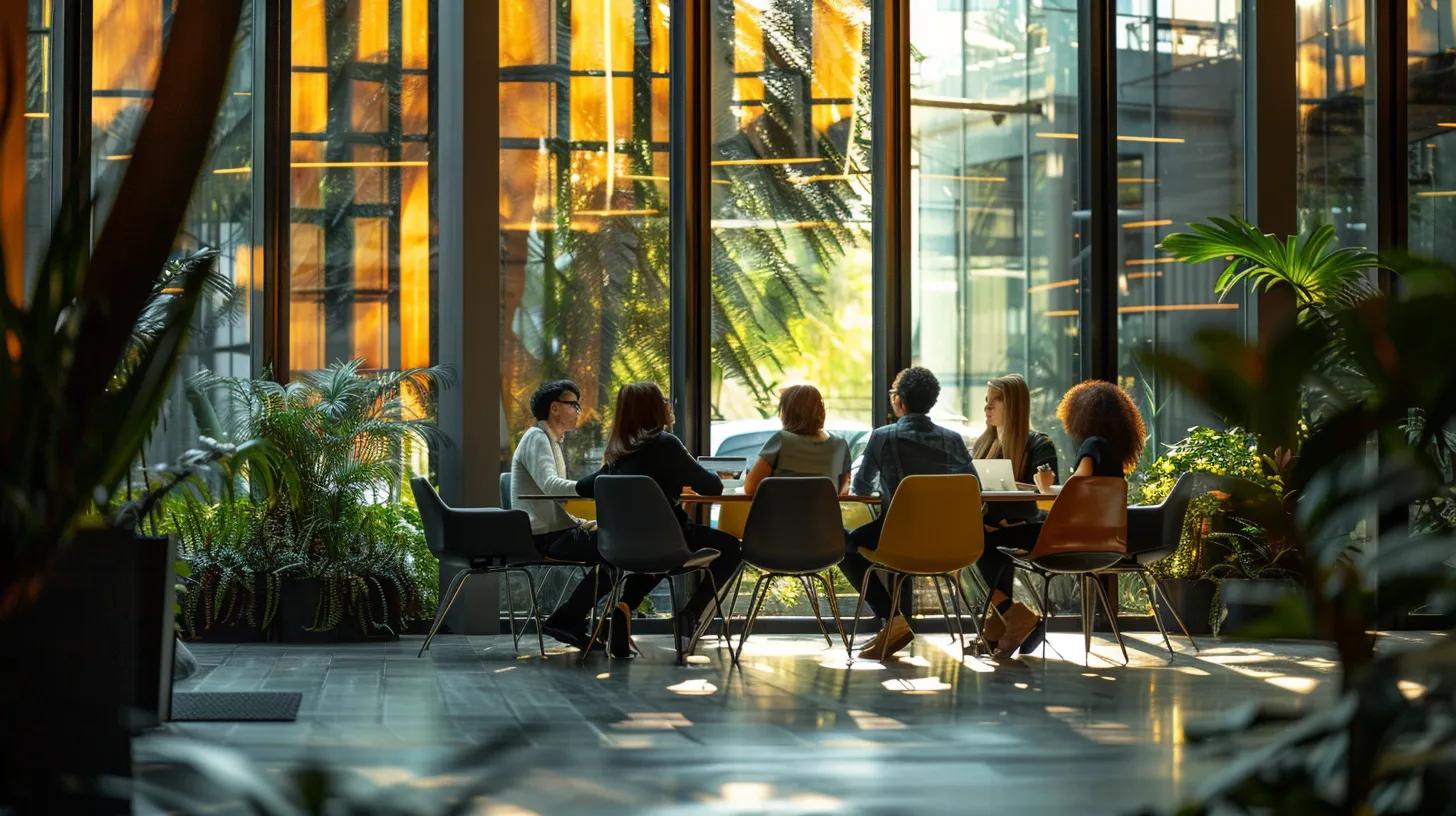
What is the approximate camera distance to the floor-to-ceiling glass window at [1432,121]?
9.38 metres

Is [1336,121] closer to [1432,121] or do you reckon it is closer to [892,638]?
[1432,121]

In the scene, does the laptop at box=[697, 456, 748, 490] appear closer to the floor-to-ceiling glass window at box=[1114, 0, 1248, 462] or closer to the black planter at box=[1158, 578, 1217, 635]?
the black planter at box=[1158, 578, 1217, 635]

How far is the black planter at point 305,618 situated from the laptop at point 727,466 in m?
1.83

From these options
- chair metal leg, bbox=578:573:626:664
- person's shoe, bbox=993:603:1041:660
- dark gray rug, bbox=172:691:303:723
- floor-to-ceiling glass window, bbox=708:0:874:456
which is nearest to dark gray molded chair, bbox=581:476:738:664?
chair metal leg, bbox=578:573:626:664

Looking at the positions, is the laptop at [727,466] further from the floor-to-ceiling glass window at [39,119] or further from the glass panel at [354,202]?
the floor-to-ceiling glass window at [39,119]

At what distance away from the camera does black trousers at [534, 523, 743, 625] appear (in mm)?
7312

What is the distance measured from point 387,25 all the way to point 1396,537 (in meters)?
7.96

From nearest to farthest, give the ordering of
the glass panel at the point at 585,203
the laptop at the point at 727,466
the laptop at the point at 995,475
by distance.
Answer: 1. the laptop at the point at 995,475
2. the laptop at the point at 727,466
3. the glass panel at the point at 585,203

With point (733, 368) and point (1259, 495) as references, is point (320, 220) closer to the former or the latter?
point (733, 368)

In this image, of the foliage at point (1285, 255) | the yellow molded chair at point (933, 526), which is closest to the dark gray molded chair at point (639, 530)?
the yellow molded chair at point (933, 526)

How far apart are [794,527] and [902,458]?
0.63 meters

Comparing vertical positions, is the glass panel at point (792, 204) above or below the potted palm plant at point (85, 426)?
above

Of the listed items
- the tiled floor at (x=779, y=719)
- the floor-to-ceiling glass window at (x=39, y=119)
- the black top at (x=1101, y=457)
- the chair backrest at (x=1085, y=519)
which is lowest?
the tiled floor at (x=779, y=719)

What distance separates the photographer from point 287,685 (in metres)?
6.18
